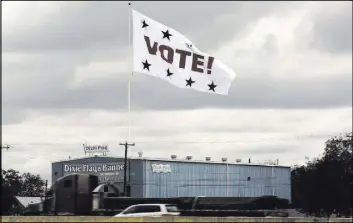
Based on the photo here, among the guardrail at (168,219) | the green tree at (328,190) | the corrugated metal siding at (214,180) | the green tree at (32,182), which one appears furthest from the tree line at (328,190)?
the green tree at (32,182)

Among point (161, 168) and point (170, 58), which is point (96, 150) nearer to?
point (161, 168)

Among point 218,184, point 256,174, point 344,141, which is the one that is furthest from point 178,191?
point 344,141

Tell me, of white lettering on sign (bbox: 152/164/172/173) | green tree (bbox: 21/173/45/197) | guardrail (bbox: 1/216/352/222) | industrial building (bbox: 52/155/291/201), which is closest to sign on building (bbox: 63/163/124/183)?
industrial building (bbox: 52/155/291/201)

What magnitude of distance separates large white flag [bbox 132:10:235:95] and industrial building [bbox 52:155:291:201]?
65.9 meters

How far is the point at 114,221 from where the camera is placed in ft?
55.5

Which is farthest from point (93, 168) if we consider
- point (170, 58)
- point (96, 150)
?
point (170, 58)

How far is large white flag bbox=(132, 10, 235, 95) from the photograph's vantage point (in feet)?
89.3

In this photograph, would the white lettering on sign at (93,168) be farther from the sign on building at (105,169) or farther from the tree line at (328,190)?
the tree line at (328,190)

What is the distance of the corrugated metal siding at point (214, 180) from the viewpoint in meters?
102

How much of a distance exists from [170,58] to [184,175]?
78.6 meters

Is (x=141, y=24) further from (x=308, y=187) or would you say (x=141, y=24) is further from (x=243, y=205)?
(x=308, y=187)

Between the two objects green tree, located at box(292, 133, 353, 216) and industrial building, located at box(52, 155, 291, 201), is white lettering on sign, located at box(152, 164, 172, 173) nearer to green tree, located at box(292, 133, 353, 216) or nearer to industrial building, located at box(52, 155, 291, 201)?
industrial building, located at box(52, 155, 291, 201)

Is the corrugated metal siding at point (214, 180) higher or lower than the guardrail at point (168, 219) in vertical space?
higher

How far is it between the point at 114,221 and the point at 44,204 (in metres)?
12.8
